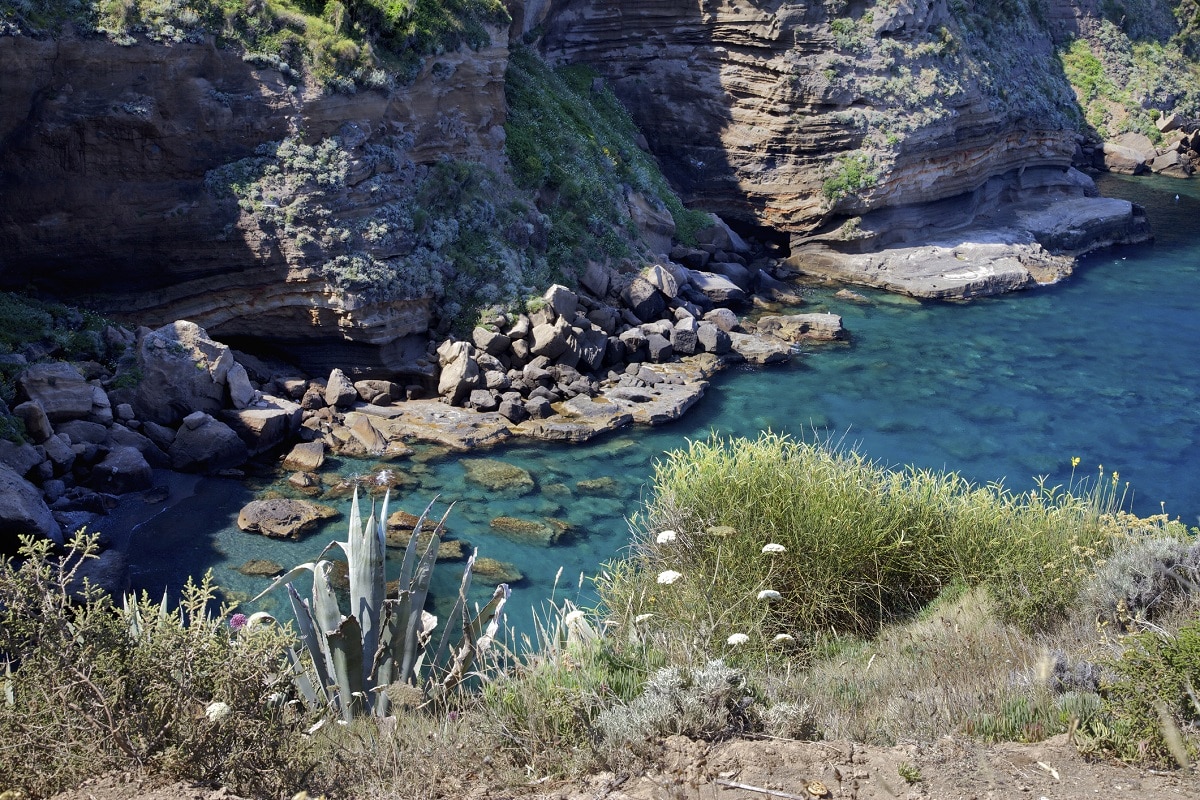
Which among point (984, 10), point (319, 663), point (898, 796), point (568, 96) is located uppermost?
point (984, 10)

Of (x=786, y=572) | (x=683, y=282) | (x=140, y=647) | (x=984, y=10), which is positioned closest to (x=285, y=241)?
(x=683, y=282)

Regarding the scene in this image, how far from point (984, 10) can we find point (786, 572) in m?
27.4

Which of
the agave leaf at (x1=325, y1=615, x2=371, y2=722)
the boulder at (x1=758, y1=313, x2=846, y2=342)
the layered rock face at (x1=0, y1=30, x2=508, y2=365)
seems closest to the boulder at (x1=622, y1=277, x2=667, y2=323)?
the boulder at (x1=758, y1=313, x2=846, y2=342)

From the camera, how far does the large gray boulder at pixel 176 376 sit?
46.5 feet

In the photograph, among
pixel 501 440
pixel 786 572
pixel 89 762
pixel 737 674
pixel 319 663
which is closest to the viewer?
pixel 89 762

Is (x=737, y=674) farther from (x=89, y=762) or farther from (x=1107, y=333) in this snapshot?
(x=1107, y=333)

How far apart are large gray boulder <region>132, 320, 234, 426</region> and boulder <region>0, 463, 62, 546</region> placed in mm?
3042

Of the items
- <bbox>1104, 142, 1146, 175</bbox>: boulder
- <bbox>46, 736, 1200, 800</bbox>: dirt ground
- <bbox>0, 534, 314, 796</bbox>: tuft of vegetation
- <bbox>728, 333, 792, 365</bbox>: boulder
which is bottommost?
<bbox>728, 333, 792, 365</bbox>: boulder

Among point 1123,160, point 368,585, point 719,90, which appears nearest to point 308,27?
point 368,585

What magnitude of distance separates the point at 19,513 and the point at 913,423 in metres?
13.2

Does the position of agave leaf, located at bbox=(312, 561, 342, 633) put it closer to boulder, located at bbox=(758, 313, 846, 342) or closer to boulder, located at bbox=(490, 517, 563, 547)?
boulder, located at bbox=(490, 517, 563, 547)

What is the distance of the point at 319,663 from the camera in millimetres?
7246

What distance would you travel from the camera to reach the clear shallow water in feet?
40.2

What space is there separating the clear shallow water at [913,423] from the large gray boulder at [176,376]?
1.42 meters
